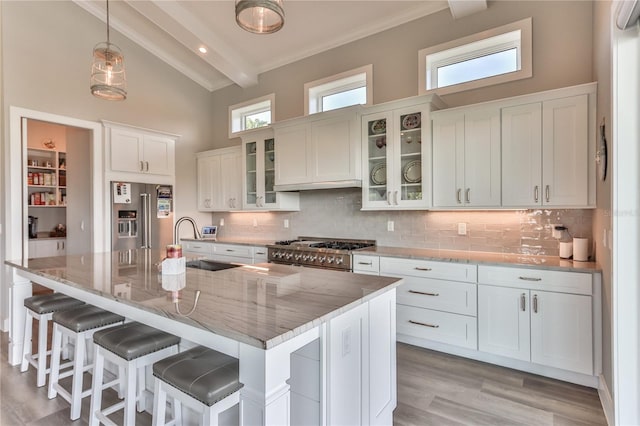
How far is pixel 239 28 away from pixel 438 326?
409 centimetres

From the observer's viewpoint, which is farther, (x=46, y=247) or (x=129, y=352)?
(x=46, y=247)

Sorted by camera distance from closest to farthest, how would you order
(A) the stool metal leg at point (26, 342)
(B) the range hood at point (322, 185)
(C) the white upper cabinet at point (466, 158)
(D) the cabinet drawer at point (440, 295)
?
1. (A) the stool metal leg at point (26, 342)
2. (D) the cabinet drawer at point (440, 295)
3. (C) the white upper cabinet at point (466, 158)
4. (B) the range hood at point (322, 185)

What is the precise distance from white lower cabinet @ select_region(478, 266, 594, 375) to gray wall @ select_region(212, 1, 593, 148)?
1777 millimetres

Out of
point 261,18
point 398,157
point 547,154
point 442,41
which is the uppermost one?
point 442,41

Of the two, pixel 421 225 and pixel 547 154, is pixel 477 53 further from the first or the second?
pixel 421 225

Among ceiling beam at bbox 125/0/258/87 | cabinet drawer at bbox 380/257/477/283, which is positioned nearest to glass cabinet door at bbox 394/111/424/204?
cabinet drawer at bbox 380/257/477/283

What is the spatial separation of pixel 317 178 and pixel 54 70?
345 centimetres

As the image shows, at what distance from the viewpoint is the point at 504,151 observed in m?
2.95

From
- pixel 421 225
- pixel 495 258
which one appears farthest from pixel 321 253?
pixel 495 258

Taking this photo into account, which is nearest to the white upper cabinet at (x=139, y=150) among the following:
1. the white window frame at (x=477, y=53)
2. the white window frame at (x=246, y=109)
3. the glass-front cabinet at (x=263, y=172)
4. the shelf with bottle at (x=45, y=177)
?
the white window frame at (x=246, y=109)

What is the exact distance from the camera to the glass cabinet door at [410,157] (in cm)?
342

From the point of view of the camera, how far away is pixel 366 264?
3428 mm

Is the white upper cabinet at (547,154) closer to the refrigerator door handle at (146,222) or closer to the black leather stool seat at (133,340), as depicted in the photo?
the black leather stool seat at (133,340)

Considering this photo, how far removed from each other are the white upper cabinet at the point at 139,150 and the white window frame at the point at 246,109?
37.4 inches
